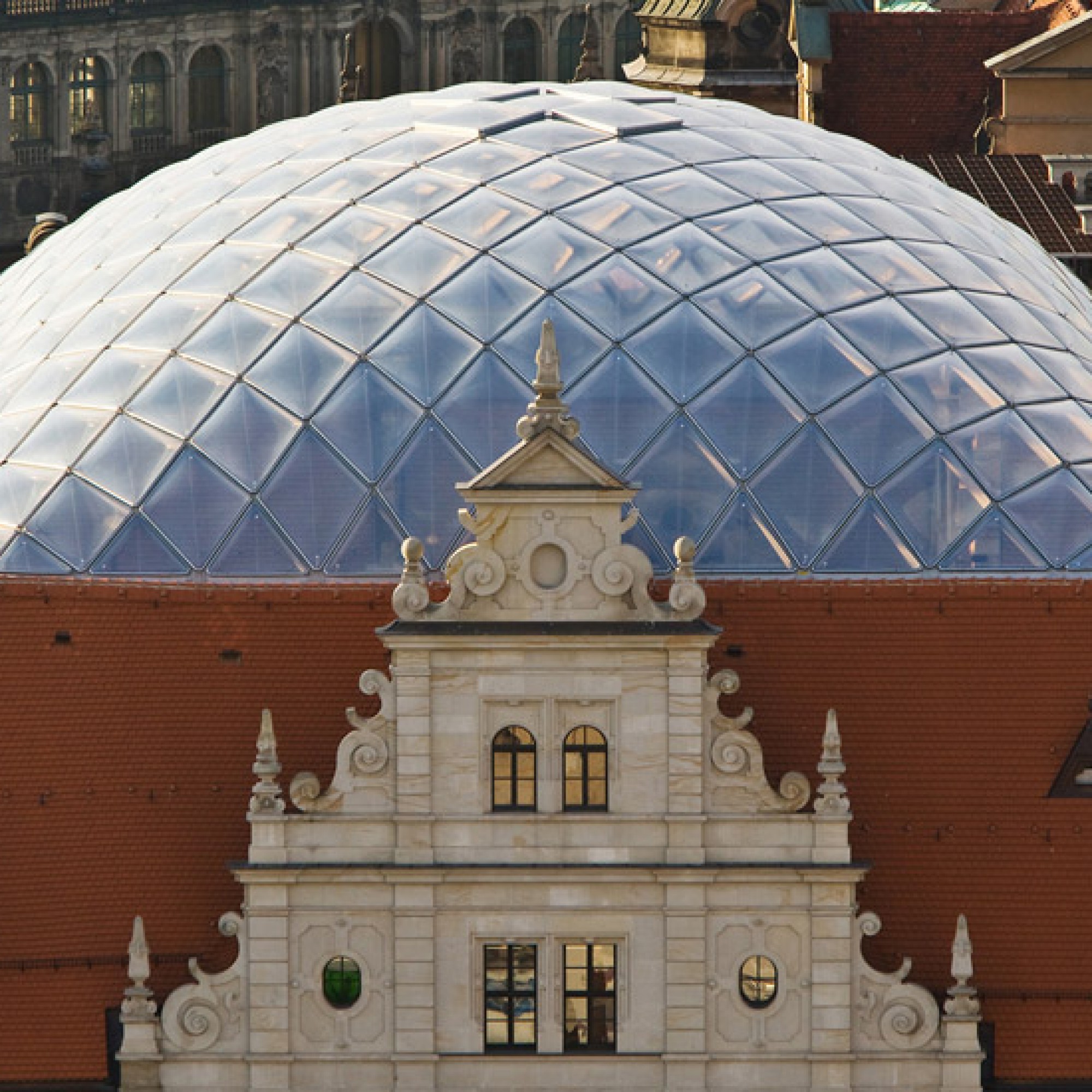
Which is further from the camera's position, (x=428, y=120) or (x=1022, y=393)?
(x=428, y=120)

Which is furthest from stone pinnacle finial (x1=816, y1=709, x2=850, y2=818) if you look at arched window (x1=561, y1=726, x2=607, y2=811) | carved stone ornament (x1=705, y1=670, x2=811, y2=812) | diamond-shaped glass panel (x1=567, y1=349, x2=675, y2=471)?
diamond-shaped glass panel (x1=567, y1=349, x2=675, y2=471)

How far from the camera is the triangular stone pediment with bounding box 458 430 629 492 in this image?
6306cm

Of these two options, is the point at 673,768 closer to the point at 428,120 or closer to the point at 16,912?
the point at 16,912

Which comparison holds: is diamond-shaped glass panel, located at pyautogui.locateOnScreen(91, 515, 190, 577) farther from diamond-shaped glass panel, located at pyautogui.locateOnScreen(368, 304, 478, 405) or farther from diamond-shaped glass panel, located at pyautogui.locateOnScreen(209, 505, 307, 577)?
diamond-shaped glass panel, located at pyautogui.locateOnScreen(368, 304, 478, 405)

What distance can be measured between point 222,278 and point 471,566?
1210 cm

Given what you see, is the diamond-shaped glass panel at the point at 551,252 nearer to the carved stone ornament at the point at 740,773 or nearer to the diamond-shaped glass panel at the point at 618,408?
the diamond-shaped glass panel at the point at 618,408

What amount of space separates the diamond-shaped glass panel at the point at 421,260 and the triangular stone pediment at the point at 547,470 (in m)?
8.75

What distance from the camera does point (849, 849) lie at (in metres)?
64.2

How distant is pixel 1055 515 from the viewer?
6969cm

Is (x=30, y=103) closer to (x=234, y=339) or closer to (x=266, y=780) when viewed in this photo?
(x=234, y=339)

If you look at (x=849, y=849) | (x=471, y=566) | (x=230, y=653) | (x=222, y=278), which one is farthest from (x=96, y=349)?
(x=849, y=849)

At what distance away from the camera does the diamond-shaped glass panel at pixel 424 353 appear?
70.0 metres

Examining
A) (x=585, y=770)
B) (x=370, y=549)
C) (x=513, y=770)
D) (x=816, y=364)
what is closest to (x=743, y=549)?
(x=816, y=364)

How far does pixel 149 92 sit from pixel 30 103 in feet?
33.6
